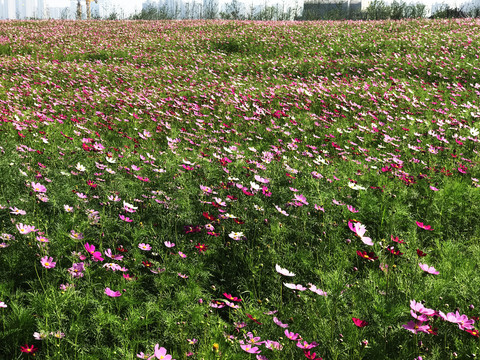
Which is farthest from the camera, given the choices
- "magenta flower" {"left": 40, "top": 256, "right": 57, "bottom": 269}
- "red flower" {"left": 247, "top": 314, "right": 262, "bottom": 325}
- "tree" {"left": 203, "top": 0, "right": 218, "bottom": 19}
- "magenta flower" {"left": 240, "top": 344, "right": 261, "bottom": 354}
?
"tree" {"left": 203, "top": 0, "right": 218, "bottom": 19}

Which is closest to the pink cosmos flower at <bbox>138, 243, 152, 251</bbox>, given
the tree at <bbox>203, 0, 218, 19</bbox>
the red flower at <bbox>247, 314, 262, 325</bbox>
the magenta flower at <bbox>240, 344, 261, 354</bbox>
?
the red flower at <bbox>247, 314, 262, 325</bbox>

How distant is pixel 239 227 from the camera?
264 centimetres

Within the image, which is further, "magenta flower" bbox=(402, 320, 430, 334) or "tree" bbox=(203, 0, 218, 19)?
"tree" bbox=(203, 0, 218, 19)

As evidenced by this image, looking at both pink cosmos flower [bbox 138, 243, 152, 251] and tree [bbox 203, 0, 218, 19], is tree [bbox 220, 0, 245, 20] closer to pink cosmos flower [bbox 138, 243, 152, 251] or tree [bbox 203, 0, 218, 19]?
tree [bbox 203, 0, 218, 19]

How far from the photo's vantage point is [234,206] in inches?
110

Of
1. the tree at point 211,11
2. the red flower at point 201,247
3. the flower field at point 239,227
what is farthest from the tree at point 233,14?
the red flower at point 201,247

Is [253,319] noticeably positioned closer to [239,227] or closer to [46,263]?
[239,227]

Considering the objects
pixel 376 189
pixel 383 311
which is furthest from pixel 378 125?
pixel 383 311

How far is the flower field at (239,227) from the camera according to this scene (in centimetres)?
166

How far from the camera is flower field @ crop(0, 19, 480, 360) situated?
1.66 meters

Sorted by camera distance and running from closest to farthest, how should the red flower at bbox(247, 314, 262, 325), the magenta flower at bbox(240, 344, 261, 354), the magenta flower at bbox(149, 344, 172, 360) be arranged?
1. the magenta flower at bbox(149, 344, 172, 360)
2. the magenta flower at bbox(240, 344, 261, 354)
3. the red flower at bbox(247, 314, 262, 325)

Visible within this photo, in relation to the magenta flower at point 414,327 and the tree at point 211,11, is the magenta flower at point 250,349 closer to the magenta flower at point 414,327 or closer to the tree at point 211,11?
the magenta flower at point 414,327

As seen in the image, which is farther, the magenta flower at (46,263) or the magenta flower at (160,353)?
the magenta flower at (46,263)

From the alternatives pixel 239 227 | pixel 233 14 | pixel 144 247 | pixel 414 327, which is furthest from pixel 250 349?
pixel 233 14
